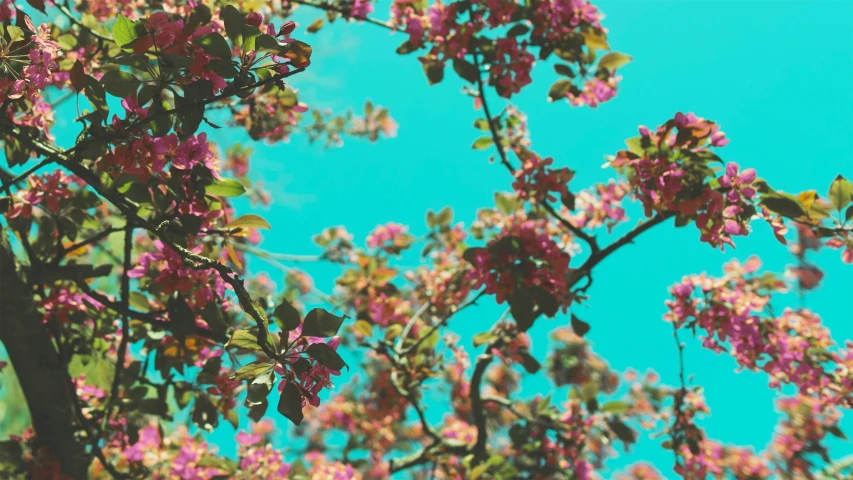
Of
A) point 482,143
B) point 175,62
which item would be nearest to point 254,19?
point 175,62

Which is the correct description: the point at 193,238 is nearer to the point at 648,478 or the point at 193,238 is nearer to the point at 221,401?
the point at 221,401

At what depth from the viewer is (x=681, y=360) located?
96.6 inches

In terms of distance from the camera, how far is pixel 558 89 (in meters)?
2.50

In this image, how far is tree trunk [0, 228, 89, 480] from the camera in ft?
5.63

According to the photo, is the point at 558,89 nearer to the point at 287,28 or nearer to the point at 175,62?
the point at 287,28

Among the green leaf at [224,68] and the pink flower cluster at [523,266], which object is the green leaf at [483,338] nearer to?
the pink flower cluster at [523,266]

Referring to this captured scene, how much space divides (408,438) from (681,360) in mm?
3357

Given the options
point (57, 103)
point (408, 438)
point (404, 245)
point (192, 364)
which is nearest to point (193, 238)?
point (192, 364)

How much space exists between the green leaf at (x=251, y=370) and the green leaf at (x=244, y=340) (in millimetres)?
39

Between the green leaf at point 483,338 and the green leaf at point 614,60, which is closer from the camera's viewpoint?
the green leaf at point 614,60

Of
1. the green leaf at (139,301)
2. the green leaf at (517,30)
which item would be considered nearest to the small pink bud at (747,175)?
the green leaf at (517,30)

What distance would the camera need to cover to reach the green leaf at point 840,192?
60.3 inches

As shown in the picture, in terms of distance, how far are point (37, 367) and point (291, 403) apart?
4.47ft

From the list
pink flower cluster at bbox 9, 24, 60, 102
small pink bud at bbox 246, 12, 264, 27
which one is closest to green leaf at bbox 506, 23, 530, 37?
small pink bud at bbox 246, 12, 264, 27
